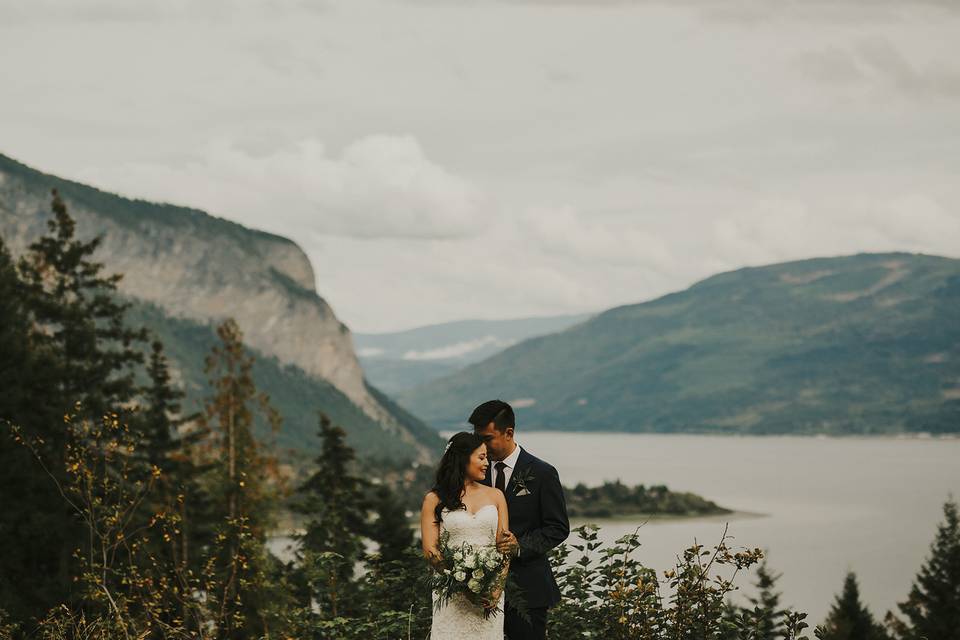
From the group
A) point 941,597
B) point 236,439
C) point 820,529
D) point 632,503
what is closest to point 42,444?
point 236,439

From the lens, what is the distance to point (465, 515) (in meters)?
7.84

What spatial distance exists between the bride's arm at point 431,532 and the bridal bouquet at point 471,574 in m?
0.05

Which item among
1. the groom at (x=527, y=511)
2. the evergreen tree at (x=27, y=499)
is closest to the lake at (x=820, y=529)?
the evergreen tree at (x=27, y=499)

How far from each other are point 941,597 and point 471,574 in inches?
2193

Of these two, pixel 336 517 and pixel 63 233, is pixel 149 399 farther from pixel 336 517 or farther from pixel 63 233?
pixel 336 517

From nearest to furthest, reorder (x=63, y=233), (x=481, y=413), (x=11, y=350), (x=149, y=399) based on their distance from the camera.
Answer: (x=481, y=413) → (x=11, y=350) → (x=63, y=233) → (x=149, y=399)

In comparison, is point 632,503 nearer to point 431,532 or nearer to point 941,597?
point 941,597

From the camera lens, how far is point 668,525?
13250cm

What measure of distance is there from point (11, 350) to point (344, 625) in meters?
16.0

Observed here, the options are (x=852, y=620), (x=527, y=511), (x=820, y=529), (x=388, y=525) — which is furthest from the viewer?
(x=820, y=529)

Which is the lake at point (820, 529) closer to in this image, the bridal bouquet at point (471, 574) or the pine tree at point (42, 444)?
the pine tree at point (42, 444)

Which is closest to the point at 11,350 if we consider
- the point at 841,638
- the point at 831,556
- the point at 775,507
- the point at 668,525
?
the point at 841,638

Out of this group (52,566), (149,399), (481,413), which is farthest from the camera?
(149,399)

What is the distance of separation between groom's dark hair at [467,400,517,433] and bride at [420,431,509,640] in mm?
114
